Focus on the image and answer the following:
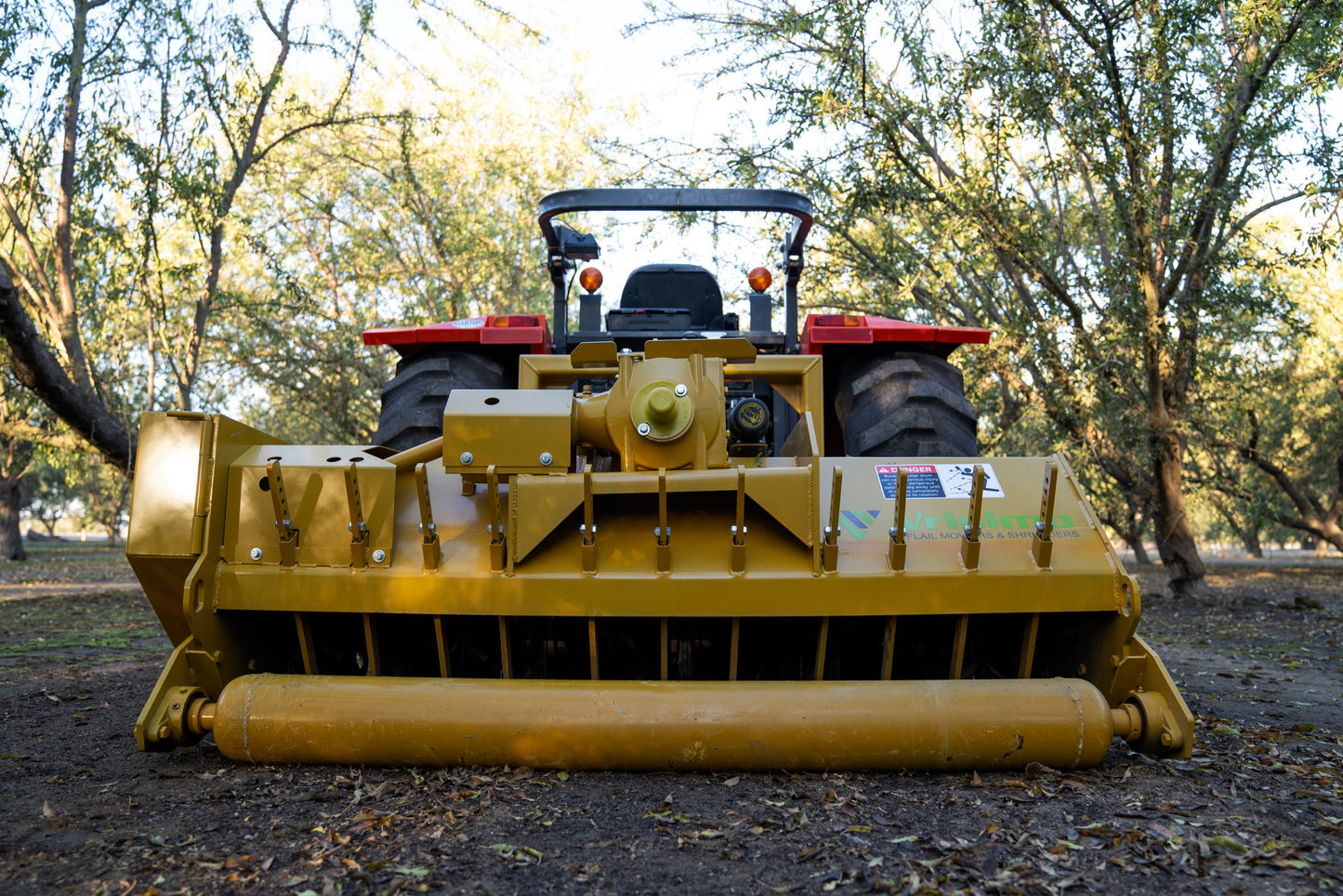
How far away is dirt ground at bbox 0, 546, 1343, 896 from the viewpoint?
2.30 metres

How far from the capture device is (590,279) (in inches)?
209

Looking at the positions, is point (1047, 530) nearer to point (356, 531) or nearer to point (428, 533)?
point (428, 533)

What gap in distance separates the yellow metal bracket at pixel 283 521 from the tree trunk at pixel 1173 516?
8.61m

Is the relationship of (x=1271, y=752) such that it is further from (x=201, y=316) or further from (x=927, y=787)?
(x=201, y=316)

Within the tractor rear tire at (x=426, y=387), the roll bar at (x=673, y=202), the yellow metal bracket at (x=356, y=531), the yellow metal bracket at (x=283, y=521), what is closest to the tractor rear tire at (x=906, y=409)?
the roll bar at (x=673, y=202)

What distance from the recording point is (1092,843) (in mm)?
2529

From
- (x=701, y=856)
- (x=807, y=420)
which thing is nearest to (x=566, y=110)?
(x=807, y=420)

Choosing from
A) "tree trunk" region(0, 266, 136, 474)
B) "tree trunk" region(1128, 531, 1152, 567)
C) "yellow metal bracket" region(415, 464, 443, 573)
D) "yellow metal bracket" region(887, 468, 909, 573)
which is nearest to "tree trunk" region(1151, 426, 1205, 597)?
"yellow metal bracket" region(887, 468, 909, 573)

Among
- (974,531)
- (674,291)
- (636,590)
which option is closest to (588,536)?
(636,590)

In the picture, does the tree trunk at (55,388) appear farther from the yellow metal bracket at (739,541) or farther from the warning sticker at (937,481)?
the warning sticker at (937,481)

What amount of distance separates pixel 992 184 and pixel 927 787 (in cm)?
714

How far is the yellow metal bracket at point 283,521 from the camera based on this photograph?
3.27 m

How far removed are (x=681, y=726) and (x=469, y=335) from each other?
2.51 metres

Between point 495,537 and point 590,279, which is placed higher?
point 590,279
